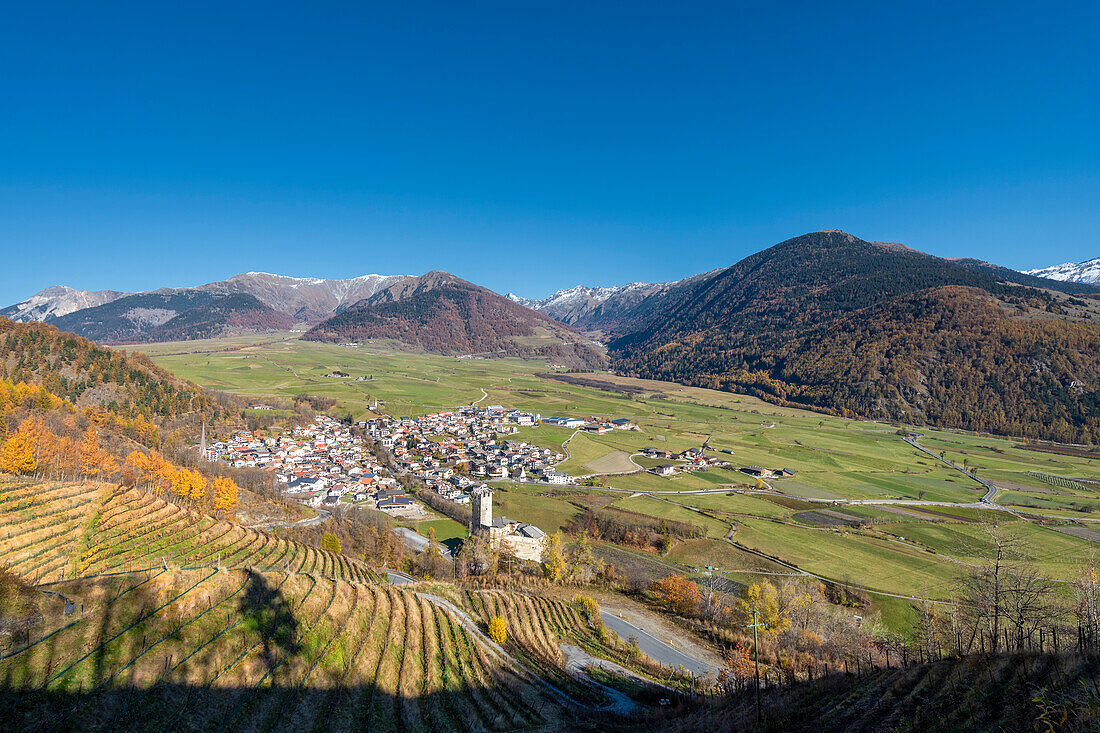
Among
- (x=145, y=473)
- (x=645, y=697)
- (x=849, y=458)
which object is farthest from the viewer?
(x=849, y=458)

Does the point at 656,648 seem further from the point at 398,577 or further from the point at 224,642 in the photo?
the point at 224,642

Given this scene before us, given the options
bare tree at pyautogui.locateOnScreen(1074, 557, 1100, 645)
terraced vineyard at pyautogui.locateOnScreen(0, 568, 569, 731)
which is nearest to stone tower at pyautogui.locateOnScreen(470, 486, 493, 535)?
terraced vineyard at pyautogui.locateOnScreen(0, 568, 569, 731)

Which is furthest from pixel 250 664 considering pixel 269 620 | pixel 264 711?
pixel 269 620

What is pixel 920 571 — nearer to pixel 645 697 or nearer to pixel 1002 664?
pixel 645 697

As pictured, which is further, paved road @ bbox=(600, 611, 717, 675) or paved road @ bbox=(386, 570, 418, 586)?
paved road @ bbox=(386, 570, 418, 586)

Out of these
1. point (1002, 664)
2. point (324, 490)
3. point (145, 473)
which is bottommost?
point (324, 490)

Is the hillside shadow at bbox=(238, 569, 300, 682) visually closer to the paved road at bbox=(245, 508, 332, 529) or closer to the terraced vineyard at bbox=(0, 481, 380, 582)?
the terraced vineyard at bbox=(0, 481, 380, 582)

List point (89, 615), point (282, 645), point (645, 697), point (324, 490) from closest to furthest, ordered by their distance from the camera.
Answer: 1. point (89, 615)
2. point (282, 645)
3. point (645, 697)
4. point (324, 490)

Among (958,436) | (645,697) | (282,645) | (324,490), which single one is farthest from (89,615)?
(958,436)
